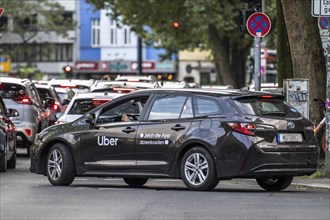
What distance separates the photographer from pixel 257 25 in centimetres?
2248

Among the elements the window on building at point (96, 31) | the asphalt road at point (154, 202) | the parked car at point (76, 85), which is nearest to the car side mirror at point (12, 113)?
the asphalt road at point (154, 202)

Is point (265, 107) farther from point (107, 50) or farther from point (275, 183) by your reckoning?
point (107, 50)

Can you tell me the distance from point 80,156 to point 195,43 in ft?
144

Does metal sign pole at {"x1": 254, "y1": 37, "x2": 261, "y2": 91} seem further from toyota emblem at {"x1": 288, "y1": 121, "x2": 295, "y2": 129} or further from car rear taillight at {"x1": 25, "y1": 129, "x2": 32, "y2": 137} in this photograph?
toyota emblem at {"x1": 288, "y1": 121, "x2": 295, "y2": 129}

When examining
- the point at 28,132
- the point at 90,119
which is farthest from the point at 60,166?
the point at 28,132

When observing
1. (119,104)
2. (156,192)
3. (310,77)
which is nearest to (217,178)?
(156,192)

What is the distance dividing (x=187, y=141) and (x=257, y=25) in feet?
22.9

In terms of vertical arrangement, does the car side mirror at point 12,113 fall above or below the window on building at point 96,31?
below

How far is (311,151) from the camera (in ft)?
53.2

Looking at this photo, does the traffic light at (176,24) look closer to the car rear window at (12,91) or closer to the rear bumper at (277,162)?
the car rear window at (12,91)

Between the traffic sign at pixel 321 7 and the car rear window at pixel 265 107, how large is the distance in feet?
8.21

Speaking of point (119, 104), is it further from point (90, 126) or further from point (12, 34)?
point (12, 34)

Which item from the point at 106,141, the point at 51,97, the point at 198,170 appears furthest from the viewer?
the point at 51,97

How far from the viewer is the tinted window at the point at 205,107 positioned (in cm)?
1603
